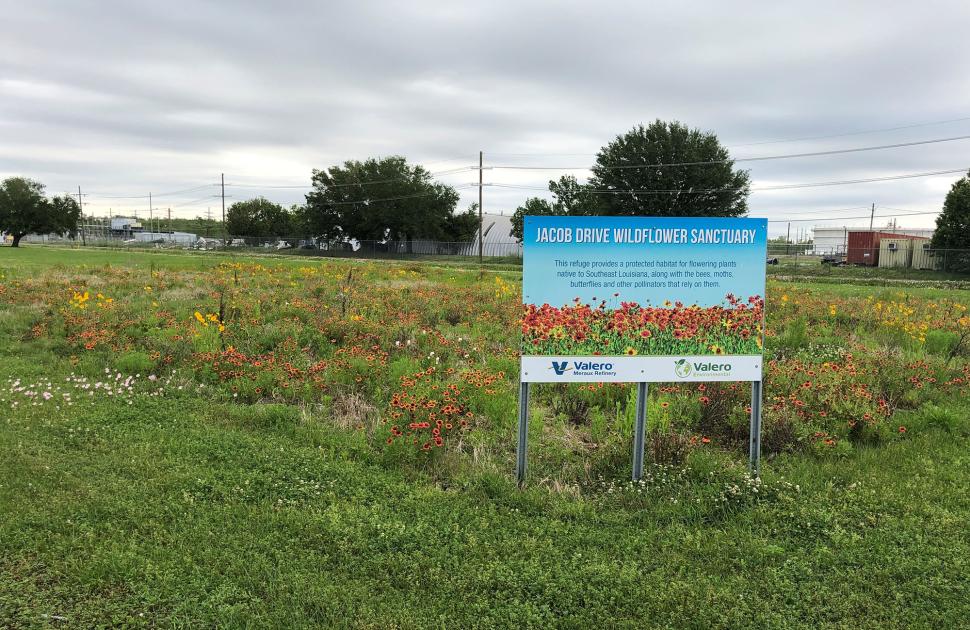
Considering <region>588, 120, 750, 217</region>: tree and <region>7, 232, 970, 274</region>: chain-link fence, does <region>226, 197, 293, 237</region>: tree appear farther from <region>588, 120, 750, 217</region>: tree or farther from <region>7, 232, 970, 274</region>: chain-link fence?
<region>588, 120, 750, 217</region>: tree

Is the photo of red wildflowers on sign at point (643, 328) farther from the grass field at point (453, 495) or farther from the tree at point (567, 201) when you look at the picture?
the tree at point (567, 201)

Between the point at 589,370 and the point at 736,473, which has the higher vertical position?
the point at 589,370

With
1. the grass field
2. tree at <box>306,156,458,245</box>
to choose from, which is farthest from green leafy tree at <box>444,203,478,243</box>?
the grass field

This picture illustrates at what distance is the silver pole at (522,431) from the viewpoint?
15.3ft

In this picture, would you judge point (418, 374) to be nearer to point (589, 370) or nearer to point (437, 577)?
point (589, 370)

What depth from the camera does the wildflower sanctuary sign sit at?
4555 millimetres

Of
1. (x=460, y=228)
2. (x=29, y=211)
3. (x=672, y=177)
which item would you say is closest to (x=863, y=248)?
(x=672, y=177)

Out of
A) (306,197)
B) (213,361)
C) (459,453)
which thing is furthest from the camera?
(306,197)

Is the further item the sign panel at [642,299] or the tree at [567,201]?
the tree at [567,201]

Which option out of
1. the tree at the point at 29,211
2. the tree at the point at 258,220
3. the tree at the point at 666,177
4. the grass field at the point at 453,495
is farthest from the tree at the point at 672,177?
the tree at the point at 29,211

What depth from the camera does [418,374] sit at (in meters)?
6.55

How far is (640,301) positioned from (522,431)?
1.33 meters

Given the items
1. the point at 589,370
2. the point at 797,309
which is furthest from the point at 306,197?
the point at 589,370

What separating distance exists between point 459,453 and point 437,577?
5.64 feet
